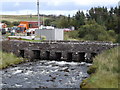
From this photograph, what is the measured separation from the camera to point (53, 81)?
1071 inches

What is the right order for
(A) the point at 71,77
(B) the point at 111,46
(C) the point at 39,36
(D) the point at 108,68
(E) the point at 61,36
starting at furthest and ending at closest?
(E) the point at 61,36, (C) the point at 39,36, (B) the point at 111,46, (A) the point at 71,77, (D) the point at 108,68

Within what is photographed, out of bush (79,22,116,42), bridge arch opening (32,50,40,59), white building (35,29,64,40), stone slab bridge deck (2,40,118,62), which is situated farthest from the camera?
bush (79,22,116,42)

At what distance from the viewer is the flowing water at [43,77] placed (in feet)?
83.6

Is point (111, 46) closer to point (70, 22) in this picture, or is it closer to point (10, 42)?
point (10, 42)

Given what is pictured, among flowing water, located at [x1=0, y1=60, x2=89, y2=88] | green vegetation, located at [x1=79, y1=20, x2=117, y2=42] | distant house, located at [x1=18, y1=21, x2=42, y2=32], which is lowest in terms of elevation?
flowing water, located at [x1=0, y1=60, x2=89, y2=88]

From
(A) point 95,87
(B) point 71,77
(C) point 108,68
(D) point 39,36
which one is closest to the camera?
(A) point 95,87

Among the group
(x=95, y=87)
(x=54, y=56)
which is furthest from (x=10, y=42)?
(x=95, y=87)

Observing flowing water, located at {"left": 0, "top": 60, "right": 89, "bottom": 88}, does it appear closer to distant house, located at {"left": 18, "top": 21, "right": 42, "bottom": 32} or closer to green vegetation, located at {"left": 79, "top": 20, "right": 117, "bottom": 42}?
green vegetation, located at {"left": 79, "top": 20, "right": 117, "bottom": 42}

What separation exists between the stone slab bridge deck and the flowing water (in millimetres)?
7233

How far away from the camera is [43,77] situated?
95.9 feet

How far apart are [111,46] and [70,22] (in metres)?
65.7

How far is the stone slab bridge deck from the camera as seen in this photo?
137 feet

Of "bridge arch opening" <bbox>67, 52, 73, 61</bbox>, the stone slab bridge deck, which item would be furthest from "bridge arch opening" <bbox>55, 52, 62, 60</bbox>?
"bridge arch opening" <bbox>67, 52, 73, 61</bbox>

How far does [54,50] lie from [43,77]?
1515 cm
